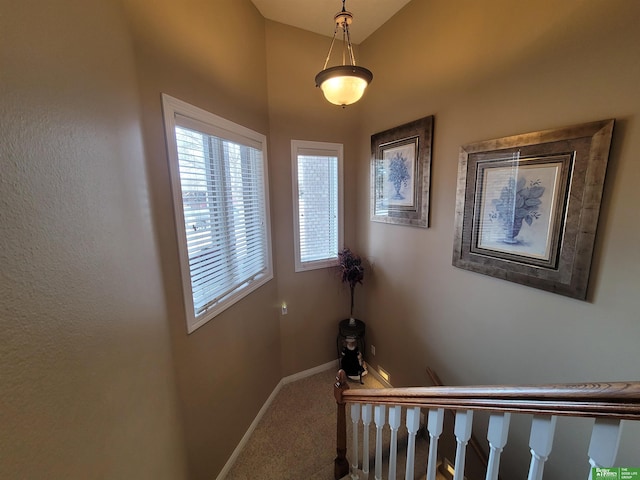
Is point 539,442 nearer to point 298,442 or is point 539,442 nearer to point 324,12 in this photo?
point 298,442

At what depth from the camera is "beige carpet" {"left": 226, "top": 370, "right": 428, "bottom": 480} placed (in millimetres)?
1974

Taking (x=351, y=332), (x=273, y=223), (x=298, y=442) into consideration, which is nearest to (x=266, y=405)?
(x=298, y=442)

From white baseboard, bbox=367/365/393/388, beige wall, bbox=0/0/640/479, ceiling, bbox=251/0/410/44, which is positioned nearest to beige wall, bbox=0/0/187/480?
beige wall, bbox=0/0/640/479

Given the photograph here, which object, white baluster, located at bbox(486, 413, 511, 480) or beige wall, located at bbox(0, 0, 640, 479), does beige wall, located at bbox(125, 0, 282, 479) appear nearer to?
beige wall, located at bbox(0, 0, 640, 479)

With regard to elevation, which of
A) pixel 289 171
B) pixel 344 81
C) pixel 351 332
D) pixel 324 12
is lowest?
pixel 351 332

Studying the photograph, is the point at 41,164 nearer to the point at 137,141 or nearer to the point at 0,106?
the point at 0,106

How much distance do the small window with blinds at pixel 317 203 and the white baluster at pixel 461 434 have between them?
198cm

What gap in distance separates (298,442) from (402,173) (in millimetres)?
2566

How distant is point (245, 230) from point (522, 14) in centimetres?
225

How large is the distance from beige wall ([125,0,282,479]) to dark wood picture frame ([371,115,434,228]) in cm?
118

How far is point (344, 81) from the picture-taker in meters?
1.55

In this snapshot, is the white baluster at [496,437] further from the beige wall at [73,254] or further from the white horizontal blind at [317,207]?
the white horizontal blind at [317,207]

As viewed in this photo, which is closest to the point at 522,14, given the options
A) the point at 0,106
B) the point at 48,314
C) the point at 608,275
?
the point at 608,275

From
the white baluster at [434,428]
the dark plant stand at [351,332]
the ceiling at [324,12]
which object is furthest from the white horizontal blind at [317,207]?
the white baluster at [434,428]
